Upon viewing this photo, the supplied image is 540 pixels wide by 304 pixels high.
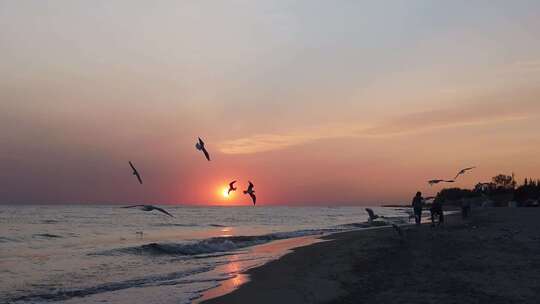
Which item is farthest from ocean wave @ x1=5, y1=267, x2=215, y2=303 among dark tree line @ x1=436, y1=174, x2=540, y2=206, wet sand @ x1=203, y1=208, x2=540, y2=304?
dark tree line @ x1=436, y1=174, x2=540, y2=206

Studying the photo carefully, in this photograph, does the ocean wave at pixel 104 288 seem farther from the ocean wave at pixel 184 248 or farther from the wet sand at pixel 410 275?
the ocean wave at pixel 184 248

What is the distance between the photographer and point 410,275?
13125mm

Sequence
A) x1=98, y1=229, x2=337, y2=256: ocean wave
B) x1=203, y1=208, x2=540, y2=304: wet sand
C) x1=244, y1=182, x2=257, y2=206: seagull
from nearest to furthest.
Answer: x1=203, y1=208, x2=540, y2=304: wet sand
x1=244, y1=182, x2=257, y2=206: seagull
x1=98, y1=229, x2=337, y2=256: ocean wave

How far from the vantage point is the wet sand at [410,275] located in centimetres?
1055

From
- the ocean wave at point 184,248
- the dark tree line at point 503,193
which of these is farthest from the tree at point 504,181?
the ocean wave at point 184,248

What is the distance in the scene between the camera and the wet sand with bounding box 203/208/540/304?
10.6m

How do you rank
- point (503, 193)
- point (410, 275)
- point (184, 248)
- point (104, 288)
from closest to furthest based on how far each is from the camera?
point (410, 275), point (104, 288), point (184, 248), point (503, 193)

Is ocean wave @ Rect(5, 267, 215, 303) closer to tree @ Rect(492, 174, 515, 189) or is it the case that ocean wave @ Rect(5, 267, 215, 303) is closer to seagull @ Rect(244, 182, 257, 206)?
seagull @ Rect(244, 182, 257, 206)

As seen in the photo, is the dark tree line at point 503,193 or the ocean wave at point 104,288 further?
the dark tree line at point 503,193

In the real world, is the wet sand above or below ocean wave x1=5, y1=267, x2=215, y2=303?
above

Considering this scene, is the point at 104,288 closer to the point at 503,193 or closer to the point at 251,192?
the point at 251,192

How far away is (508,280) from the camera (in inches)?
452

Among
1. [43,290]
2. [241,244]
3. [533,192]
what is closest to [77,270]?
[43,290]

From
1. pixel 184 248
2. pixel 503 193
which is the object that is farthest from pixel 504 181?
pixel 184 248
